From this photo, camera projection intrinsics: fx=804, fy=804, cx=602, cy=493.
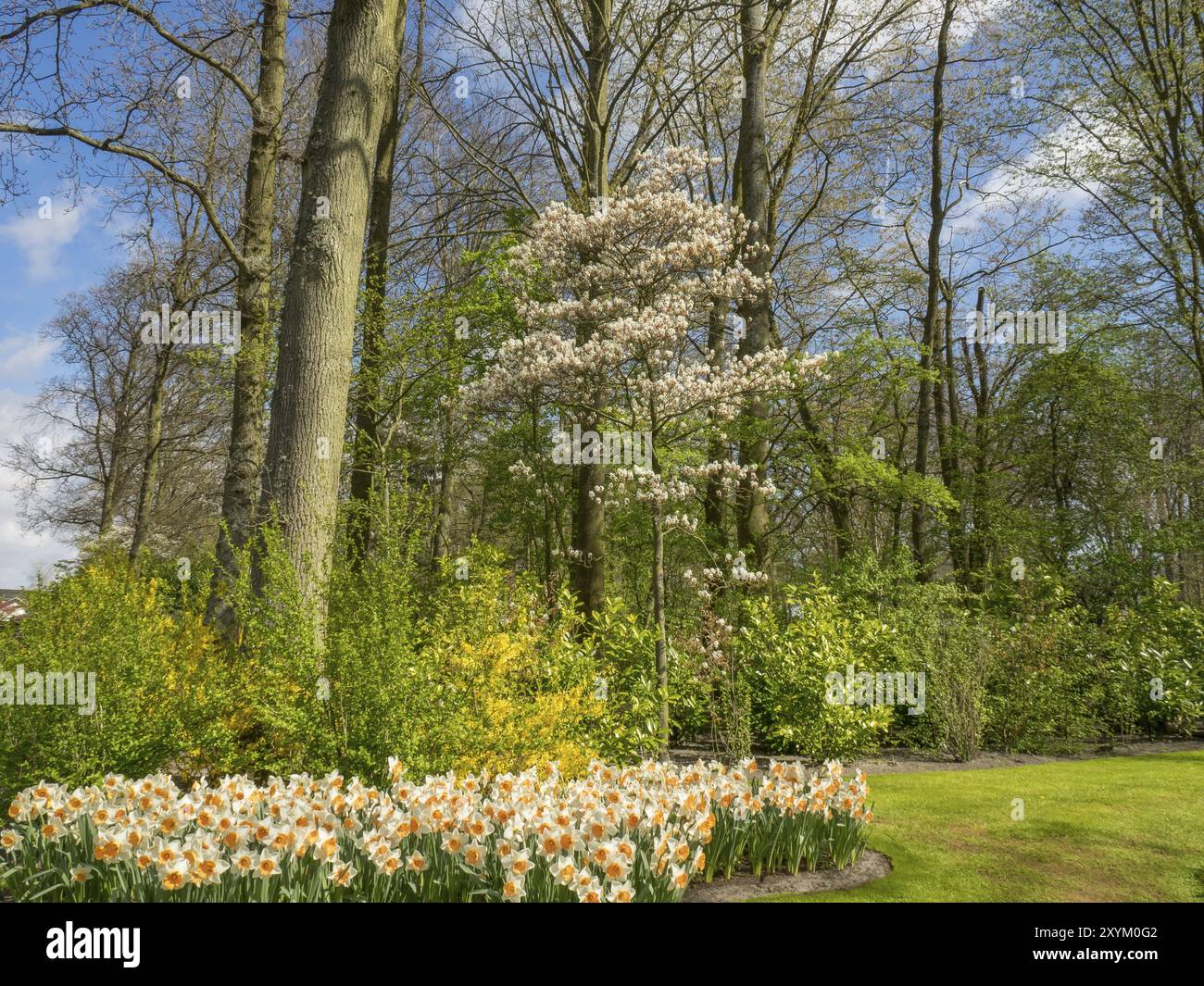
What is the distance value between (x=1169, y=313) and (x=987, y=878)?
1648cm

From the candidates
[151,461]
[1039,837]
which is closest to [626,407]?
[1039,837]

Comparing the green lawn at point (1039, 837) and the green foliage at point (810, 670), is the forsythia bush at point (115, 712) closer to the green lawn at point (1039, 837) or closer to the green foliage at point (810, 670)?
the green lawn at point (1039, 837)

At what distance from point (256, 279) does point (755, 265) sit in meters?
6.99

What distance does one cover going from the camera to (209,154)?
13.3m

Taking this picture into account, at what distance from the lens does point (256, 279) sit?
33.8 ft

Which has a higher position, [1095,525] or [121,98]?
[121,98]

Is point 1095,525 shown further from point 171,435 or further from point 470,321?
point 171,435

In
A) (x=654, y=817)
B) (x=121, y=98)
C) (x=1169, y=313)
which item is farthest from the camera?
(x=1169, y=313)

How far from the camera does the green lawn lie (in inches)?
181

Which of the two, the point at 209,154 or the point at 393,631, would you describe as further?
the point at 209,154
